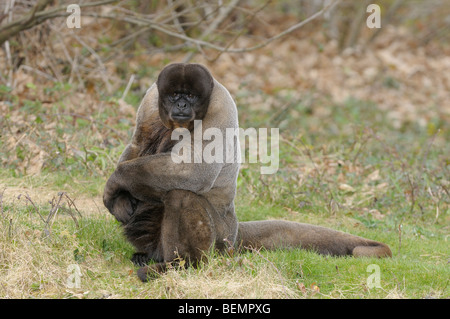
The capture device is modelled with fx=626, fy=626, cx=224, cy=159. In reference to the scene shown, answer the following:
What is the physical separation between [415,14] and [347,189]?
13.6m

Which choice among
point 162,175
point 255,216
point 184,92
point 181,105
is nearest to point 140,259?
point 162,175

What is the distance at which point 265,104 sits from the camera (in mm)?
15086

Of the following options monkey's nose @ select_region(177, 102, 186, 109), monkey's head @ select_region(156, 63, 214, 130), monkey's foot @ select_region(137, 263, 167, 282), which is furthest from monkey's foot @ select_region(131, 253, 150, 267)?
monkey's nose @ select_region(177, 102, 186, 109)

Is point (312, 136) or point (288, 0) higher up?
point (288, 0)

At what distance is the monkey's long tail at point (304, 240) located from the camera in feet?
21.2

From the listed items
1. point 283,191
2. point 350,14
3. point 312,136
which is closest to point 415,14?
point 350,14

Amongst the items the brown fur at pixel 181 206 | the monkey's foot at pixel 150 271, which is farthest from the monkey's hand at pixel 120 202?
the monkey's foot at pixel 150 271

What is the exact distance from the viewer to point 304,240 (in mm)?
6594

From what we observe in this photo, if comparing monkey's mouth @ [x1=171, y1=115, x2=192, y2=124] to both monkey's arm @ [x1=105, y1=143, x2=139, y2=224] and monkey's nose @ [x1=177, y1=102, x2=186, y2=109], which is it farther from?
monkey's arm @ [x1=105, y1=143, x2=139, y2=224]

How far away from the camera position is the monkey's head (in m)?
5.56

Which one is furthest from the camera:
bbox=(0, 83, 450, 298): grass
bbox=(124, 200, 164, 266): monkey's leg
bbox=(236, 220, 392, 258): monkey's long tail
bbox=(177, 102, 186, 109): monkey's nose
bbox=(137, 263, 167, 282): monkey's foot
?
bbox=(236, 220, 392, 258): monkey's long tail

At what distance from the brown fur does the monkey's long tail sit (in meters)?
0.01

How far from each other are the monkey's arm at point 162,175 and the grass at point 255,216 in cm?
69
